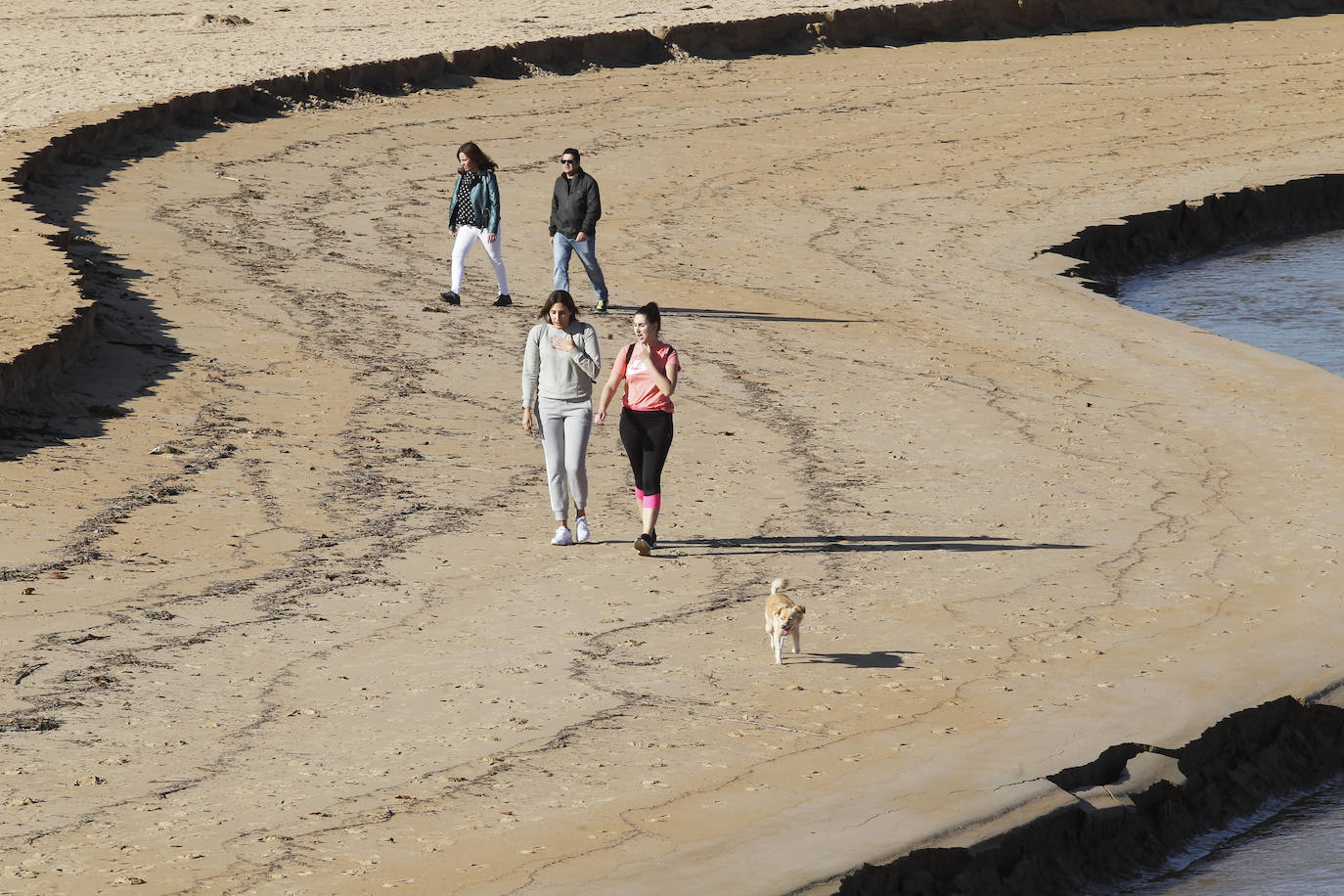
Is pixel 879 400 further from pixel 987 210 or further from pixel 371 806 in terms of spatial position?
pixel 987 210

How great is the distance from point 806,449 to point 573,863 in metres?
6.73

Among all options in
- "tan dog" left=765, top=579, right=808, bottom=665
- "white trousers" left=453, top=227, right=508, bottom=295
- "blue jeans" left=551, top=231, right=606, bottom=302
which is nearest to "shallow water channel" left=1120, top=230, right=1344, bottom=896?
"tan dog" left=765, top=579, right=808, bottom=665

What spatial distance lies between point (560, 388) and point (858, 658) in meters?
2.54

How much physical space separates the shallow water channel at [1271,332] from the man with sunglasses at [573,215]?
7675 mm

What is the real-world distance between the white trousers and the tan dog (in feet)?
28.2

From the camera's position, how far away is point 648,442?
9984 mm

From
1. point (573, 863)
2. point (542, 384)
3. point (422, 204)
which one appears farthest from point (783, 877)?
point (422, 204)

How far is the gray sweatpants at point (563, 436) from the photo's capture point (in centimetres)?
995

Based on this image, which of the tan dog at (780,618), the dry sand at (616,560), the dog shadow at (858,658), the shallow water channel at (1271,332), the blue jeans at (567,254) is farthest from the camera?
the blue jeans at (567,254)

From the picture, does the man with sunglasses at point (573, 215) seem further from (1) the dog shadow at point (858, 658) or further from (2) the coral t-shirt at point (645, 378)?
(1) the dog shadow at point (858, 658)

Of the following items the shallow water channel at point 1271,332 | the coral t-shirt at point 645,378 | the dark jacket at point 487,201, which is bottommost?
the shallow water channel at point 1271,332

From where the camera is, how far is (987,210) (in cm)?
2341

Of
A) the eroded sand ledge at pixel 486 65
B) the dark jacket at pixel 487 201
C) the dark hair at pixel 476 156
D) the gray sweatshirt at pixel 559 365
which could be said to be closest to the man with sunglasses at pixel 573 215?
the dark jacket at pixel 487 201

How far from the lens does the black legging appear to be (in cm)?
995
